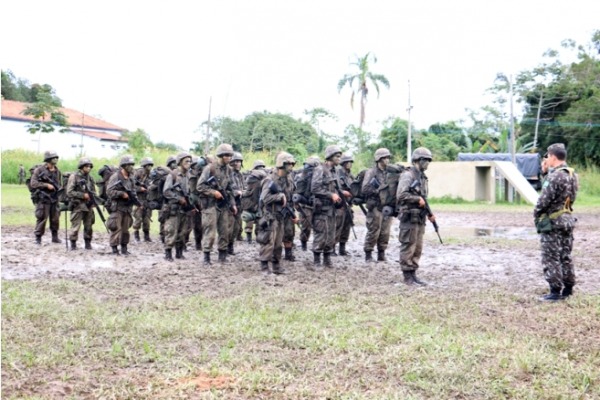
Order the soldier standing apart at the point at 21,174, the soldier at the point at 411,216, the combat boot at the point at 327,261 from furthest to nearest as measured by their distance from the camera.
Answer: the soldier standing apart at the point at 21,174
the combat boot at the point at 327,261
the soldier at the point at 411,216

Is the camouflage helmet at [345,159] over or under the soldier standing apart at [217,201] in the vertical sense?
over

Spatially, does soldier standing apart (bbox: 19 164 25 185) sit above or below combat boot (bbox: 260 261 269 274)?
above

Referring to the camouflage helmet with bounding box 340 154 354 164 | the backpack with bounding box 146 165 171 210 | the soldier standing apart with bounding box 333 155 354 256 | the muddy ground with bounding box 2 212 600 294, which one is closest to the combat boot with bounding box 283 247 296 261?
the muddy ground with bounding box 2 212 600 294

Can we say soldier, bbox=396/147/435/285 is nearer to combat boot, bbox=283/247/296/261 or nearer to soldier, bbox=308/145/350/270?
soldier, bbox=308/145/350/270

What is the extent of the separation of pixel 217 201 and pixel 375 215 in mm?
2820

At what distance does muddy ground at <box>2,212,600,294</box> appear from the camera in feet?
29.4

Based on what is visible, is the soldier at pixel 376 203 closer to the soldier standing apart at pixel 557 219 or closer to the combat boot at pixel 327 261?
the combat boot at pixel 327 261

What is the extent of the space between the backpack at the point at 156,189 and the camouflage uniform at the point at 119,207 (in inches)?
48.4

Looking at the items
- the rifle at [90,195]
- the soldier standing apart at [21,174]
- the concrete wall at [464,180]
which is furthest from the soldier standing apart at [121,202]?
the soldier standing apart at [21,174]

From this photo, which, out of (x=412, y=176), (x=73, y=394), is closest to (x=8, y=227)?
(x=412, y=176)

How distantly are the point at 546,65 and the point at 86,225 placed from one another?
125ft

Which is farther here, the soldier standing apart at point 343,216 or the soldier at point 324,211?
the soldier standing apart at point 343,216

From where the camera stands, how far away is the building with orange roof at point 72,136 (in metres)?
49.4

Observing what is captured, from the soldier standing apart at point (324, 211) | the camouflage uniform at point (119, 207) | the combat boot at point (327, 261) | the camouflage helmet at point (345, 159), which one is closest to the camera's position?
the soldier standing apart at point (324, 211)
